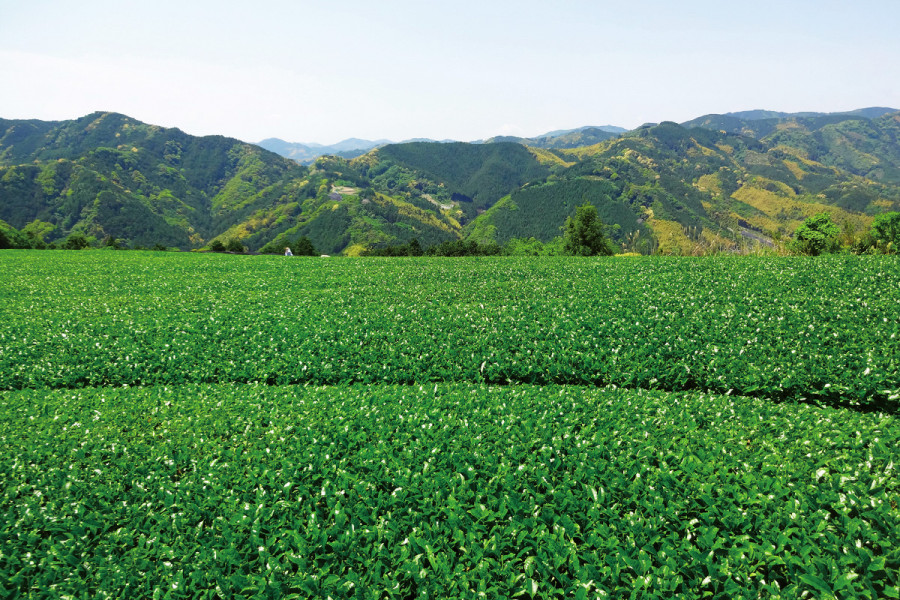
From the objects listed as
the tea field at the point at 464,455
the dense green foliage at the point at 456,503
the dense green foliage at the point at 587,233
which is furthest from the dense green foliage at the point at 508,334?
the dense green foliage at the point at 587,233

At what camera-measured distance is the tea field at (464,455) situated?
4.75m

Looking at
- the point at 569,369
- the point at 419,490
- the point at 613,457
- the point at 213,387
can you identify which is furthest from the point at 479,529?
the point at 213,387

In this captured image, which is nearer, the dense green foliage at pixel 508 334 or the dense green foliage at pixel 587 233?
the dense green foliage at pixel 508 334

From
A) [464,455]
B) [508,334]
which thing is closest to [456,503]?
[464,455]

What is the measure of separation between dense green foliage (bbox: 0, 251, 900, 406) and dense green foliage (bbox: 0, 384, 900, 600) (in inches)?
95.3

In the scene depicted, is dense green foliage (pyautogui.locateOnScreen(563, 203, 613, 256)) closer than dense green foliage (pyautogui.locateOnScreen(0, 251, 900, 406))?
No

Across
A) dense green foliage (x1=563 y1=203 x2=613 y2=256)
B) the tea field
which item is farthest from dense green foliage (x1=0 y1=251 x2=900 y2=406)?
dense green foliage (x1=563 y1=203 x2=613 y2=256)

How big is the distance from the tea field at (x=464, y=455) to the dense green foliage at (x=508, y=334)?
0.09 meters

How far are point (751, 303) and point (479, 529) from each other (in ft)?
43.7

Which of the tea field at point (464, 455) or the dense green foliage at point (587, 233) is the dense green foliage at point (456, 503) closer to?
the tea field at point (464, 455)

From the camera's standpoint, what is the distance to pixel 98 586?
4.76 m

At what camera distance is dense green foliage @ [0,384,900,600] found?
4668 millimetres

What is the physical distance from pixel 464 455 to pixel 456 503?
1111 millimetres

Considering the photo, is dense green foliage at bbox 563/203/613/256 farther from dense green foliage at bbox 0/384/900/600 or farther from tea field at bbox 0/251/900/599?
dense green foliage at bbox 0/384/900/600
